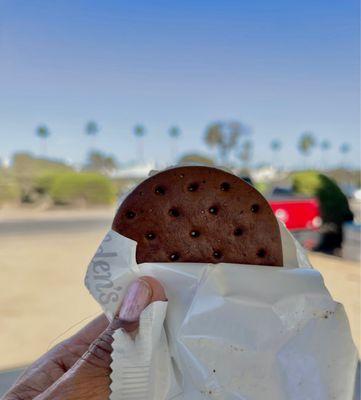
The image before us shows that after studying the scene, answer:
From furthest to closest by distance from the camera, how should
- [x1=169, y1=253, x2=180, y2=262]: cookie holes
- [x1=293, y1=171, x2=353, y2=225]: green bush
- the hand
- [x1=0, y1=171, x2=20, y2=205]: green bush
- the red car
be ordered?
[x1=0, y1=171, x2=20, y2=205]: green bush
[x1=293, y1=171, x2=353, y2=225]: green bush
the red car
[x1=169, y1=253, x2=180, y2=262]: cookie holes
the hand

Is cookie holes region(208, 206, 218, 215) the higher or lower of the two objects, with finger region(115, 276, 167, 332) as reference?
higher

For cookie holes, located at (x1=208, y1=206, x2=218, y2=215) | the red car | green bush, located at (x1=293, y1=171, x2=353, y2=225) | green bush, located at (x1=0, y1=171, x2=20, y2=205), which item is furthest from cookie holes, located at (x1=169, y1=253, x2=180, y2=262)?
green bush, located at (x1=0, y1=171, x2=20, y2=205)

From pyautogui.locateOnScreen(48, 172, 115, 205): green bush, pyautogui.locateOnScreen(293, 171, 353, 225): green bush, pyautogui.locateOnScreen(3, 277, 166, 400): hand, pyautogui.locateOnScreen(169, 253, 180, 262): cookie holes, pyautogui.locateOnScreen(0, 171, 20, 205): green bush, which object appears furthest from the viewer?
pyautogui.locateOnScreen(0, 171, 20, 205): green bush

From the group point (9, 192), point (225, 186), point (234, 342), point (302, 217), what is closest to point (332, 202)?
point (302, 217)

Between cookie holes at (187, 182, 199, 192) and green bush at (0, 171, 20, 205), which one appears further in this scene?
green bush at (0, 171, 20, 205)

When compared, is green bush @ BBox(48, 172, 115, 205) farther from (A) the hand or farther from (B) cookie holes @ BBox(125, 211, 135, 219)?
(A) the hand

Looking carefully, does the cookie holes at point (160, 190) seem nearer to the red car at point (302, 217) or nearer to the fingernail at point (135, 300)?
the fingernail at point (135, 300)

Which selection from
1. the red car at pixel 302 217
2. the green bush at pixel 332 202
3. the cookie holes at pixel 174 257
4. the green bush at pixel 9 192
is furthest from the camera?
the green bush at pixel 9 192

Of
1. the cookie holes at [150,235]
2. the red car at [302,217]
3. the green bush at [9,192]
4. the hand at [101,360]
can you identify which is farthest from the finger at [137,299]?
the green bush at [9,192]

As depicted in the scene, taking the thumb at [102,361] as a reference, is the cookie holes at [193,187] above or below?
above
